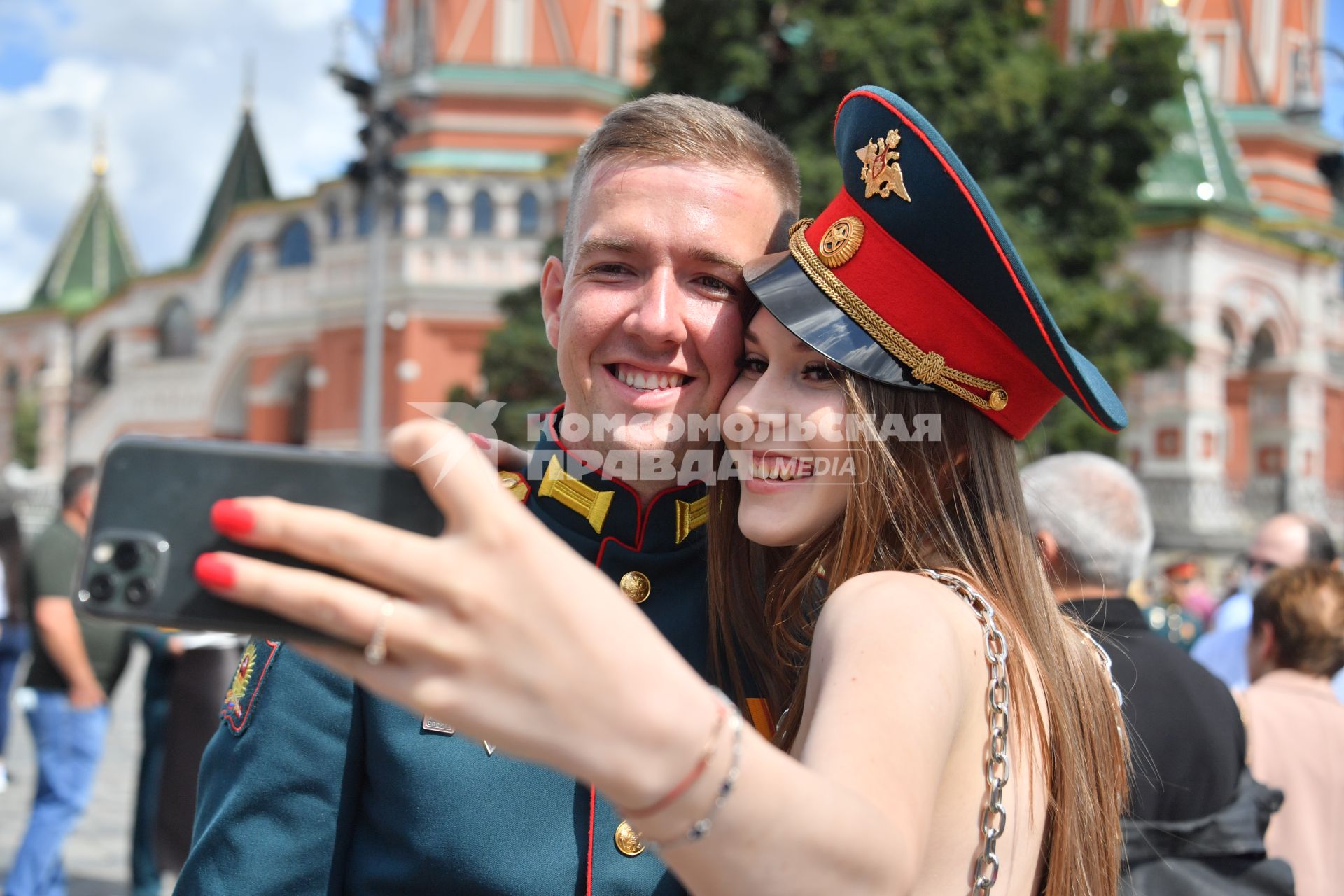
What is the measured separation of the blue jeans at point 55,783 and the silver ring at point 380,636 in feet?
18.0

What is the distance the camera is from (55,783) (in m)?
5.81

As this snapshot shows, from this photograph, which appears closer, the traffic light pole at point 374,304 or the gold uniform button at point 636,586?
the gold uniform button at point 636,586

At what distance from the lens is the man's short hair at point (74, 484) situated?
6.25 m

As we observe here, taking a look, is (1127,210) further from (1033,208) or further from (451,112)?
(451,112)

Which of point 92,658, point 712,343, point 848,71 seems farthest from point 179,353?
point 712,343

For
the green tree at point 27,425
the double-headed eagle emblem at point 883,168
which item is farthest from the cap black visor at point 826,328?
the green tree at point 27,425

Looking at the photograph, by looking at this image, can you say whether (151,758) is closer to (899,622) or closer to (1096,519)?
(1096,519)

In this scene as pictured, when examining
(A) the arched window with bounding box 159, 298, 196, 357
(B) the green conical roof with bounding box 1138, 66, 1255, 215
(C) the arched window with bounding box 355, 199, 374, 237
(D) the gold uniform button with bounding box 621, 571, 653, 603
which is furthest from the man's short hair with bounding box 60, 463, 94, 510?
(A) the arched window with bounding box 159, 298, 196, 357

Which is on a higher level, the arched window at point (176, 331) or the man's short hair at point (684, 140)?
the man's short hair at point (684, 140)

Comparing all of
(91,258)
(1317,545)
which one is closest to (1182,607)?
(1317,545)

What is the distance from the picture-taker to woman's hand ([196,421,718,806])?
99 centimetres

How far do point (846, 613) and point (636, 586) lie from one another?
75 cm

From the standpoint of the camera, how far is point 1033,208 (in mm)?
15578

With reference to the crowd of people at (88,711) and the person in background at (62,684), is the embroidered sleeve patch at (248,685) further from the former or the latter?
the person in background at (62,684)
